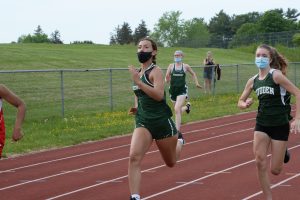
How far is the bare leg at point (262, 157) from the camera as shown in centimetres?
779

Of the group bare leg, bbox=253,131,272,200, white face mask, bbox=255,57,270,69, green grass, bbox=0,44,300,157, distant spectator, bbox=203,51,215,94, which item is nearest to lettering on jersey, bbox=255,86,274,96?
white face mask, bbox=255,57,270,69

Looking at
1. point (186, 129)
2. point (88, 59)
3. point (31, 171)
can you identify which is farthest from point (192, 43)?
point (31, 171)

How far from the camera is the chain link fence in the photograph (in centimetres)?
2008

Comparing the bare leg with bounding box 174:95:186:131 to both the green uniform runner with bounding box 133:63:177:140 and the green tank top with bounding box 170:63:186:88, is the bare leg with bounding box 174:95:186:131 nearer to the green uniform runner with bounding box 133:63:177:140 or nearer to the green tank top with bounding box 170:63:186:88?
the green tank top with bounding box 170:63:186:88

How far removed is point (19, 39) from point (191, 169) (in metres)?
153

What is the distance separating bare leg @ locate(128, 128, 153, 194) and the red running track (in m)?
1.25

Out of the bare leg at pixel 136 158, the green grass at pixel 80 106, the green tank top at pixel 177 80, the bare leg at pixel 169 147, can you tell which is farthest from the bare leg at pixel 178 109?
the bare leg at pixel 136 158

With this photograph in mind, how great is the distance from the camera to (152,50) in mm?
7898

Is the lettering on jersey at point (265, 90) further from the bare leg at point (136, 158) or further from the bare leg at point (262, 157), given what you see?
the bare leg at point (136, 158)

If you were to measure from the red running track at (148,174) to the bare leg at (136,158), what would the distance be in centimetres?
125

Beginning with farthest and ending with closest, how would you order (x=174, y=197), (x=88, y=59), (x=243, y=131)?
1. (x=88, y=59)
2. (x=243, y=131)
3. (x=174, y=197)

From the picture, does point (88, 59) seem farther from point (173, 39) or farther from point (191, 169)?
point (173, 39)

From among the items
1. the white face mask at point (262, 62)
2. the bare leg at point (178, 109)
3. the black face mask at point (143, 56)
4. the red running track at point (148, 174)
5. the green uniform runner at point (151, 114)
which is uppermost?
the black face mask at point (143, 56)

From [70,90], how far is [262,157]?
14.2 meters
